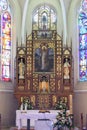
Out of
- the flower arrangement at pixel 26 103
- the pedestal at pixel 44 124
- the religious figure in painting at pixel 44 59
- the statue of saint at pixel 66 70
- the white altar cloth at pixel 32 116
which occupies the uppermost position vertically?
the religious figure in painting at pixel 44 59

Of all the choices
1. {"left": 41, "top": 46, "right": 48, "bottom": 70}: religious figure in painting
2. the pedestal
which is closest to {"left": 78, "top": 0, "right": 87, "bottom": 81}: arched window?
{"left": 41, "top": 46, "right": 48, "bottom": 70}: religious figure in painting

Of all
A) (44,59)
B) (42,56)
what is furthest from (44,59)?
(42,56)

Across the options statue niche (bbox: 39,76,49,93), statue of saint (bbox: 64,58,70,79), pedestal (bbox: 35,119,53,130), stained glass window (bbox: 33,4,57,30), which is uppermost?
stained glass window (bbox: 33,4,57,30)

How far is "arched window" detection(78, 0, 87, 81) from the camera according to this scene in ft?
70.8

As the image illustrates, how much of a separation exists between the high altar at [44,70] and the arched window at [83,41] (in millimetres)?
1095

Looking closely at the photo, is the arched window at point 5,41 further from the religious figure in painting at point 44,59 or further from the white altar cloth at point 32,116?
the white altar cloth at point 32,116

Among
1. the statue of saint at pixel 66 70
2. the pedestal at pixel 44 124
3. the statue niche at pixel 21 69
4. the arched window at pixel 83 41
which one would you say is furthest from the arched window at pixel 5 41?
the pedestal at pixel 44 124

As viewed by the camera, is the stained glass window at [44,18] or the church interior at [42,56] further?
the stained glass window at [44,18]

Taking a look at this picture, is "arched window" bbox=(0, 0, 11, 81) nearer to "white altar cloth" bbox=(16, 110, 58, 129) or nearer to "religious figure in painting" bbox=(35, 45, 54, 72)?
"religious figure in painting" bbox=(35, 45, 54, 72)

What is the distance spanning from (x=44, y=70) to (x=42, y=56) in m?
0.78

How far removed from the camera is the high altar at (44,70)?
808 inches

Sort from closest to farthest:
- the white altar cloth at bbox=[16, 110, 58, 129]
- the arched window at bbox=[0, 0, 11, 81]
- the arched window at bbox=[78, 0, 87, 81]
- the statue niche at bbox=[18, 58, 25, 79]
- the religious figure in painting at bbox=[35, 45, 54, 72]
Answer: the white altar cloth at bbox=[16, 110, 58, 129]
the statue niche at bbox=[18, 58, 25, 79]
the religious figure in painting at bbox=[35, 45, 54, 72]
the arched window at bbox=[0, 0, 11, 81]
the arched window at bbox=[78, 0, 87, 81]

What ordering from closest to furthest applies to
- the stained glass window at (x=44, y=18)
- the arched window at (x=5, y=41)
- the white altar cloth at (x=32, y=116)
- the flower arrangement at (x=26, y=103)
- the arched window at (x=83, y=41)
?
the white altar cloth at (x=32, y=116)
the flower arrangement at (x=26, y=103)
the arched window at (x=5, y=41)
the arched window at (x=83, y=41)
the stained glass window at (x=44, y=18)

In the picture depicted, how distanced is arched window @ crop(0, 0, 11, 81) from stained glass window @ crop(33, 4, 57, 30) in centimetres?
157
